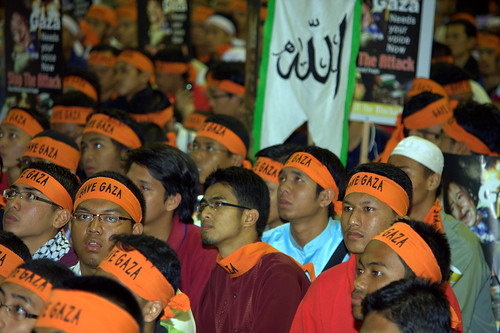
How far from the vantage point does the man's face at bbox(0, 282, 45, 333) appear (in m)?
3.22

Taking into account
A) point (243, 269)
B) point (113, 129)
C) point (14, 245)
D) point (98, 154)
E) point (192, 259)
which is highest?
point (113, 129)

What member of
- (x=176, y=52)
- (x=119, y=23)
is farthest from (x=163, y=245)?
(x=119, y=23)

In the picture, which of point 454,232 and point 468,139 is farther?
point 468,139

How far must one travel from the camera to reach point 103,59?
955 centimetres

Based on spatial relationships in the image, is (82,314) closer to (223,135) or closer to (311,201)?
(311,201)

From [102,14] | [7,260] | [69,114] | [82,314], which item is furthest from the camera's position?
[102,14]

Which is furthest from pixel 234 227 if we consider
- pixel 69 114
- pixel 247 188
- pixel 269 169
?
pixel 69 114

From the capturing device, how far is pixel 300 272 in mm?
4309

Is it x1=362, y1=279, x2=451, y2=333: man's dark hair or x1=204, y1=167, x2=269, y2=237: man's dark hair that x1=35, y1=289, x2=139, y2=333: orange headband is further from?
x1=204, y1=167, x2=269, y2=237: man's dark hair

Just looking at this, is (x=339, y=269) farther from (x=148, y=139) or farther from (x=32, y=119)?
(x=32, y=119)

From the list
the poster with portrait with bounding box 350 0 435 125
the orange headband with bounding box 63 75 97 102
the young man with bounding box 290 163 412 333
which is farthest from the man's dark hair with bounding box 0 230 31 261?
the orange headband with bounding box 63 75 97 102

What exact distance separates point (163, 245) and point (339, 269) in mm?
1118

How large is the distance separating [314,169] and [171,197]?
1119mm

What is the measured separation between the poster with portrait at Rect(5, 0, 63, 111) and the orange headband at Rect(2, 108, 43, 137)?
0.73 metres
